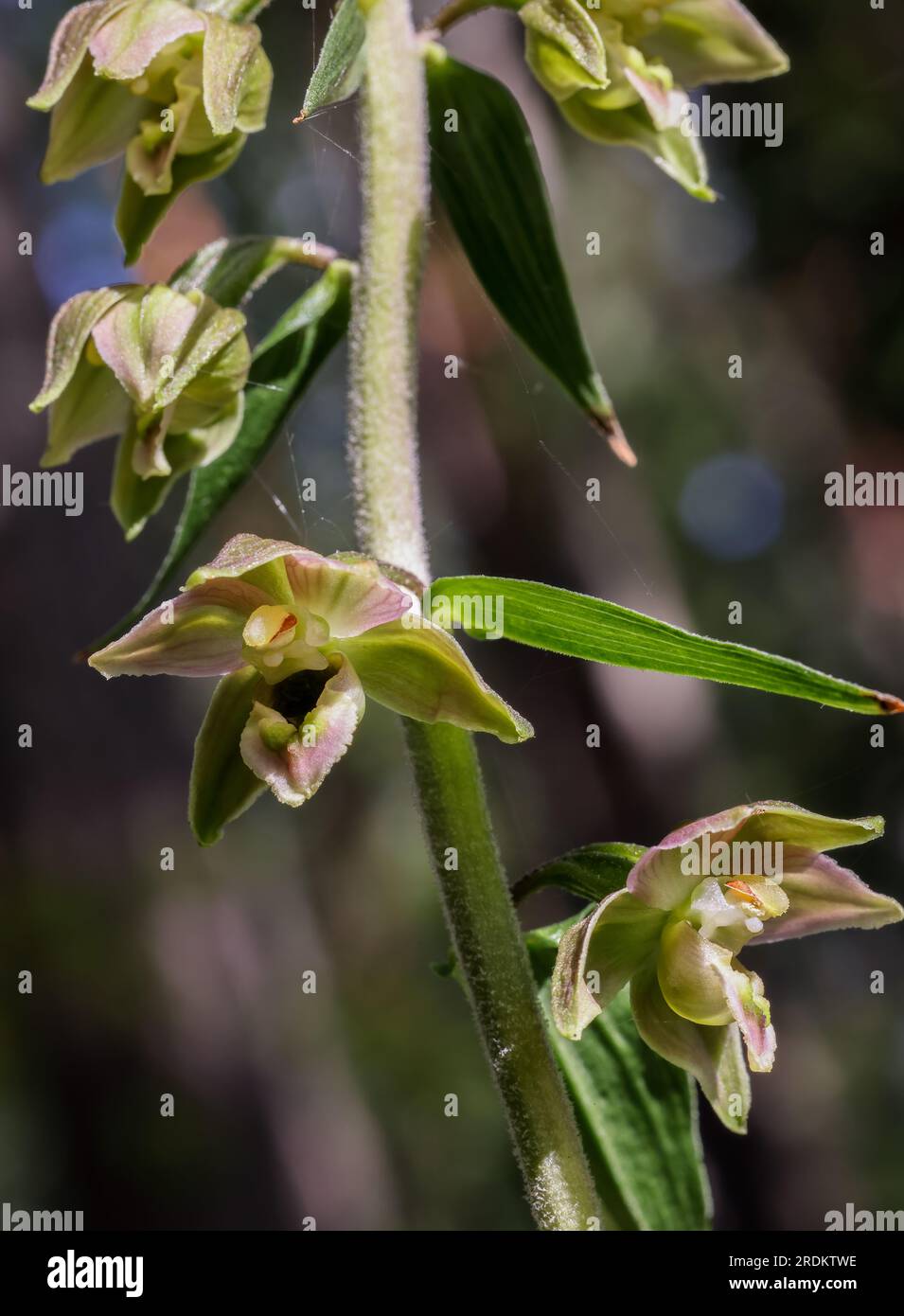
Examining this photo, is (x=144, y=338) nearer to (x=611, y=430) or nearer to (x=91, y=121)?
(x=91, y=121)

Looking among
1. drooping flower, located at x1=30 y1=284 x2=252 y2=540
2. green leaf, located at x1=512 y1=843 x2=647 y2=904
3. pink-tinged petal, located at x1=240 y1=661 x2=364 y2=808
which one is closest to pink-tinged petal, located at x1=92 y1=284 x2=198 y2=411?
drooping flower, located at x1=30 y1=284 x2=252 y2=540

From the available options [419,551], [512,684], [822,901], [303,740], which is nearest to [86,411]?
[419,551]

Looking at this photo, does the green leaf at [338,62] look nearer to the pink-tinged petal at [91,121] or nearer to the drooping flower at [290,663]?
the pink-tinged petal at [91,121]

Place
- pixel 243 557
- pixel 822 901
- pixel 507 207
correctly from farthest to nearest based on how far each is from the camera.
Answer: pixel 507 207, pixel 822 901, pixel 243 557

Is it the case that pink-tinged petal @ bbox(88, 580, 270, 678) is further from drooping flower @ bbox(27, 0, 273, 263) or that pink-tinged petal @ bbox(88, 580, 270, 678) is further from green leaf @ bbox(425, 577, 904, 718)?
drooping flower @ bbox(27, 0, 273, 263)

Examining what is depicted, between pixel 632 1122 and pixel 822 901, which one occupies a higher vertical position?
pixel 822 901
